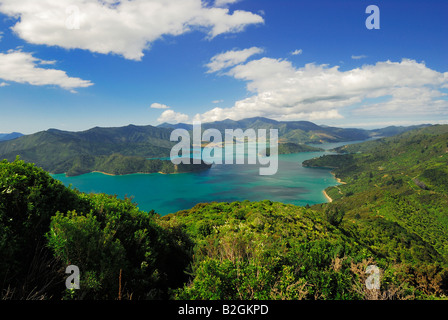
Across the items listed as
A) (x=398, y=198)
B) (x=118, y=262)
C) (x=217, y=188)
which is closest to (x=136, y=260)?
(x=118, y=262)

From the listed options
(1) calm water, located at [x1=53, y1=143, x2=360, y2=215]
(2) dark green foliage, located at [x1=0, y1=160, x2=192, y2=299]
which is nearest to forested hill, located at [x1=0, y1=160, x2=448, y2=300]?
(2) dark green foliage, located at [x1=0, y1=160, x2=192, y2=299]

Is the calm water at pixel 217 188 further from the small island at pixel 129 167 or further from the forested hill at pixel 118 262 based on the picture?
the forested hill at pixel 118 262

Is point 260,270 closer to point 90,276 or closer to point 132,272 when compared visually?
point 132,272

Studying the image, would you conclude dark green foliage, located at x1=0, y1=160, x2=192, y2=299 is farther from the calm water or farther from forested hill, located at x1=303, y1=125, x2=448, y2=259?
the calm water

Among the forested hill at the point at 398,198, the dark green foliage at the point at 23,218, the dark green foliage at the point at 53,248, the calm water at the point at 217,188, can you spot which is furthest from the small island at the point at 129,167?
the dark green foliage at the point at 23,218

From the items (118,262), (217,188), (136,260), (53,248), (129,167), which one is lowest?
(217,188)

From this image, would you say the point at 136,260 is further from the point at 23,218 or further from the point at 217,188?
the point at 217,188
